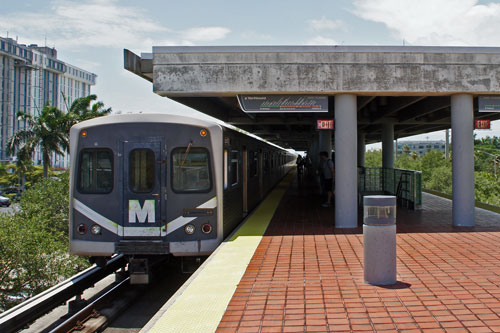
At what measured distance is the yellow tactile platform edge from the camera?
13.9ft

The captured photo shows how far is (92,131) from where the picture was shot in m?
7.29

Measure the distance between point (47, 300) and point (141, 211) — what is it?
188 centimetres

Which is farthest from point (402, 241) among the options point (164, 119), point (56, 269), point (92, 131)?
point (56, 269)

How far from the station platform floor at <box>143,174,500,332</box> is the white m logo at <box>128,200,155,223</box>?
1255 mm

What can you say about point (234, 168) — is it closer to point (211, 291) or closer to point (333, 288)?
point (211, 291)

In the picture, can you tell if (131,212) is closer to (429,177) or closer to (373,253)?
(373,253)

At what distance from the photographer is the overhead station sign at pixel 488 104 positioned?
966 cm

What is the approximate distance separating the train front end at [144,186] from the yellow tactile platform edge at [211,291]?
0.60m

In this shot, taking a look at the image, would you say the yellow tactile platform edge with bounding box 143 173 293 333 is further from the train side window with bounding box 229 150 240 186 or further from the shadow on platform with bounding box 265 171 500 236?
the shadow on platform with bounding box 265 171 500 236

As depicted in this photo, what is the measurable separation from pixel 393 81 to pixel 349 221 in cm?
307

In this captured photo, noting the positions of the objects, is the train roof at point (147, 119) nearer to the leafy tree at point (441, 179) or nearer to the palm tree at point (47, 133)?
the palm tree at point (47, 133)

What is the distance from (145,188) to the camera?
725cm

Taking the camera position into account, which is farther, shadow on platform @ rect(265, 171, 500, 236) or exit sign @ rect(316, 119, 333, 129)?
exit sign @ rect(316, 119, 333, 129)

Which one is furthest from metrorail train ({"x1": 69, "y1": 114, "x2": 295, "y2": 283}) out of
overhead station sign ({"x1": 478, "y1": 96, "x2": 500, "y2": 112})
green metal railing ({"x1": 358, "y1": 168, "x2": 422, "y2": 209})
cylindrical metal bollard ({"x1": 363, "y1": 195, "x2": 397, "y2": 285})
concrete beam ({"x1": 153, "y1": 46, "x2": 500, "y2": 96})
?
green metal railing ({"x1": 358, "y1": 168, "x2": 422, "y2": 209})
